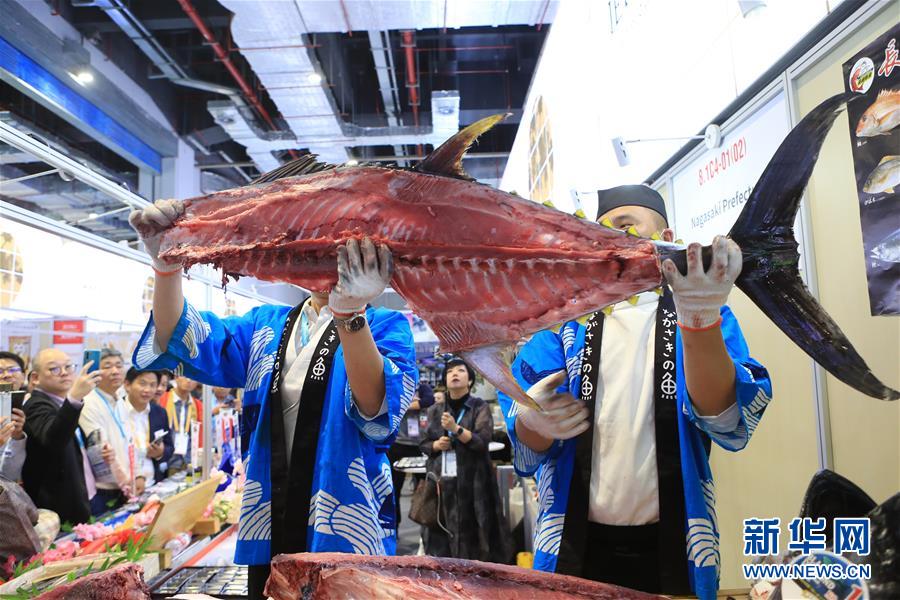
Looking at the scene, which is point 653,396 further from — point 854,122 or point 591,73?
point 591,73

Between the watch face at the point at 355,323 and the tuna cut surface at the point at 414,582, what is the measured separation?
2.00 feet

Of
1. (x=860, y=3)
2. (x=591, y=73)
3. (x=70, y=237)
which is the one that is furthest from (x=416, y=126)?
(x=860, y=3)

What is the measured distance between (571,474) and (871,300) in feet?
4.25

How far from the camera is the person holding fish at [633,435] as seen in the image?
1.56m

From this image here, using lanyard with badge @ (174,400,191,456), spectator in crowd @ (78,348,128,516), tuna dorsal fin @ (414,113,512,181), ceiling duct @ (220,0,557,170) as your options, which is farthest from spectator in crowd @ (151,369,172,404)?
tuna dorsal fin @ (414,113,512,181)

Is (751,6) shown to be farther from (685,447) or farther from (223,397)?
(223,397)

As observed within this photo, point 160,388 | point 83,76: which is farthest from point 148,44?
point 160,388

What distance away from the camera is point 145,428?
198 inches

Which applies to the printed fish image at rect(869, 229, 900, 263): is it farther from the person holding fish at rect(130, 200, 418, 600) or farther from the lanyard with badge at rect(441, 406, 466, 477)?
the lanyard with badge at rect(441, 406, 466, 477)

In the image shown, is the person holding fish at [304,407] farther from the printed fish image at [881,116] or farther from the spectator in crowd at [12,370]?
the printed fish image at [881,116]

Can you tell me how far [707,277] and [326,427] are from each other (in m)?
1.44

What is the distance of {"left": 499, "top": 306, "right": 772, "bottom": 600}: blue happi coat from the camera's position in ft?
5.25

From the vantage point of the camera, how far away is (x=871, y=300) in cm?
204

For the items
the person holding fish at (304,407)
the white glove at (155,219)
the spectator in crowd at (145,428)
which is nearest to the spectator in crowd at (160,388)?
the spectator in crowd at (145,428)
